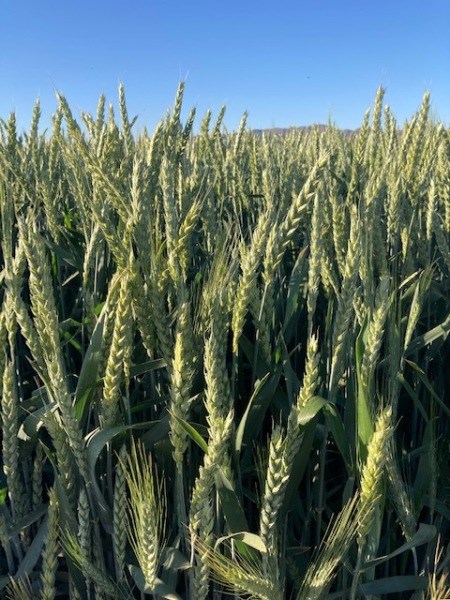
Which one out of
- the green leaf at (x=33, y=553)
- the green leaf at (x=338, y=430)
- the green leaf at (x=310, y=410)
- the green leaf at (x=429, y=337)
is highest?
the green leaf at (x=429, y=337)

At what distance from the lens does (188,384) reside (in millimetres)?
770

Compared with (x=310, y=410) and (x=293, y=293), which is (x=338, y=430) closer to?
(x=310, y=410)

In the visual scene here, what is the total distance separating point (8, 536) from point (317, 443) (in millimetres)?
596

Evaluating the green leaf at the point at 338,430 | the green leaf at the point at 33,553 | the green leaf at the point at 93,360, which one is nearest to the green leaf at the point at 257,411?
the green leaf at the point at 338,430

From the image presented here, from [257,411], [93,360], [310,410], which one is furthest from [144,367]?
[310,410]

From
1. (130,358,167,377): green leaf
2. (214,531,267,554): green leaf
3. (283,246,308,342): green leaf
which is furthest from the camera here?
(283,246,308,342): green leaf

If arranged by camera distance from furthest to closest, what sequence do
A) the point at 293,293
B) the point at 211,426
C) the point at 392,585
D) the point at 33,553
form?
the point at 293,293 → the point at 33,553 → the point at 392,585 → the point at 211,426

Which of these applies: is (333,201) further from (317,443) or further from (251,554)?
(251,554)

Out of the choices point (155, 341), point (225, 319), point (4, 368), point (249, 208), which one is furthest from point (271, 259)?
point (249, 208)

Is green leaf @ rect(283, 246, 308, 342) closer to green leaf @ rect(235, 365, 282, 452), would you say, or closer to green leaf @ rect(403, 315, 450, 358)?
green leaf @ rect(235, 365, 282, 452)

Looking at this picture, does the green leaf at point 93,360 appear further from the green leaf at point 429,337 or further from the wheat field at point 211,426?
the green leaf at point 429,337

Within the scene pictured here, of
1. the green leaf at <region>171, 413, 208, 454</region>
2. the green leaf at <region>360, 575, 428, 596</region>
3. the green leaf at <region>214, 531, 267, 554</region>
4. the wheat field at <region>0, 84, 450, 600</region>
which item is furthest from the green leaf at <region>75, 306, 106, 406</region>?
the green leaf at <region>360, 575, 428, 596</region>

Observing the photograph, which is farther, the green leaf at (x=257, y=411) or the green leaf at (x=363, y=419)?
the green leaf at (x=257, y=411)

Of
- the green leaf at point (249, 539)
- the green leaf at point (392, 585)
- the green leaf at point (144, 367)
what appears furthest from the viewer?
the green leaf at point (144, 367)
